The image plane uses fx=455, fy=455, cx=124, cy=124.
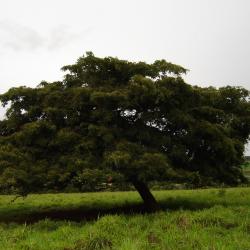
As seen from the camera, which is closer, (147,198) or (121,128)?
(121,128)

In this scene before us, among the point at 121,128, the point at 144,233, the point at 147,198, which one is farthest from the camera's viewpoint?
the point at 147,198

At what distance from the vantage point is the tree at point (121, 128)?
18.2 m

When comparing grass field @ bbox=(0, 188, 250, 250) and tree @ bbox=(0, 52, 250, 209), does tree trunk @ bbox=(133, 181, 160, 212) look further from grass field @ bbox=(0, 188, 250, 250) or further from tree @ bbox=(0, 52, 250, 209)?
grass field @ bbox=(0, 188, 250, 250)

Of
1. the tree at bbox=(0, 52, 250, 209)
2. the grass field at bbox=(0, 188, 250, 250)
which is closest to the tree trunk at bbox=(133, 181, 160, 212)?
the tree at bbox=(0, 52, 250, 209)

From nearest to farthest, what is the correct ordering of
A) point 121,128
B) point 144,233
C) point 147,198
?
point 144,233 < point 121,128 < point 147,198

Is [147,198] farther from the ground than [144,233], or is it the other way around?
[147,198]

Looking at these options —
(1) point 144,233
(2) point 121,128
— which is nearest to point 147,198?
(2) point 121,128

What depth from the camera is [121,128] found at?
64.6ft

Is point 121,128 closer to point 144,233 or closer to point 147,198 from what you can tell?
point 147,198

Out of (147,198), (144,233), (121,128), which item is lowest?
(144,233)

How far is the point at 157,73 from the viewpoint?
20.8m

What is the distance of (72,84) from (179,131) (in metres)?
5.64

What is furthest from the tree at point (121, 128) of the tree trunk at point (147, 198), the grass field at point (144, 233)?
the grass field at point (144, 233)

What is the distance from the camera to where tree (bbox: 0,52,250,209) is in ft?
59.8
